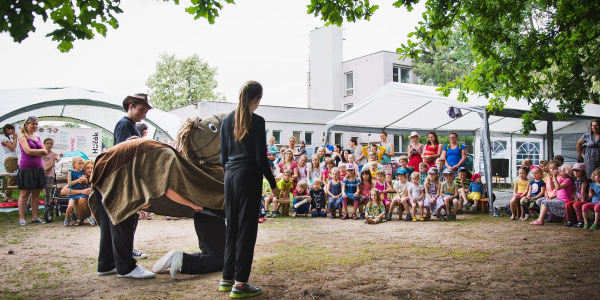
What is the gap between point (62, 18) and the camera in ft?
9.58

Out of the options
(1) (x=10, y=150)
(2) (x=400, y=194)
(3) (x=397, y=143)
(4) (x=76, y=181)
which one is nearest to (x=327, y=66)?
(3) (x=397, y=143)

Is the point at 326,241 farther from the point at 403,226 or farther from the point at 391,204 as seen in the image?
the point at 391,204

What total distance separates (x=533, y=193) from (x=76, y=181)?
364 inches

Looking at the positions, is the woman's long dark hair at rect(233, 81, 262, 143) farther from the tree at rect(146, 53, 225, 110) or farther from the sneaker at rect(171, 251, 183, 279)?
the tree at rect(146, 53, 225, 110)

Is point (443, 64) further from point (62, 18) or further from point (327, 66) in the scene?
point (62, 18)

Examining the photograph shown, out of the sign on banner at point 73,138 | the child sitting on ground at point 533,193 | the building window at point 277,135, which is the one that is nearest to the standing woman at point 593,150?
the child sitting on ground at point 533,193

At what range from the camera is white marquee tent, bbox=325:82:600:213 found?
403 inches

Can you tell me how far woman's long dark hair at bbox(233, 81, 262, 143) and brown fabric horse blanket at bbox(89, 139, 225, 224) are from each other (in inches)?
29.4

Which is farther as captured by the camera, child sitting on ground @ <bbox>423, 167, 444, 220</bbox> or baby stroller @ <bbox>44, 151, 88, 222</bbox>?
child sitting on ground @ <bbox>423, 167, 444, 220</bbox>

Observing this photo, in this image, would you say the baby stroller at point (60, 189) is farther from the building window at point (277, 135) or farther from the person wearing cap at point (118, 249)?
the building window at point (277, 135)

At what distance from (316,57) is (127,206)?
3789 centimetres

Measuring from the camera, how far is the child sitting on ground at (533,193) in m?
9.06

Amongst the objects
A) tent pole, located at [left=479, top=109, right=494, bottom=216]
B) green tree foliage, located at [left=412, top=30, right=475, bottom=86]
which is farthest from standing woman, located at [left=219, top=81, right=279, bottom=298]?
green tree foliage, located at [left=412, top=30, right=475, bottom=86]

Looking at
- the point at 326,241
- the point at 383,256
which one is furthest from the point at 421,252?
the point at 326,241
